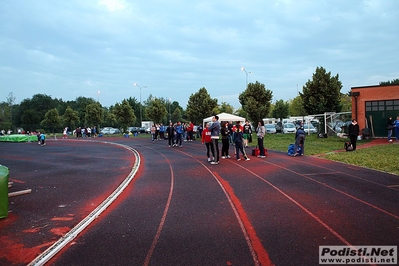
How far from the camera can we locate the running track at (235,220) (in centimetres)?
406

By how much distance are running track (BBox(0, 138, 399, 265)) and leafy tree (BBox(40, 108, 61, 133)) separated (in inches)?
2717

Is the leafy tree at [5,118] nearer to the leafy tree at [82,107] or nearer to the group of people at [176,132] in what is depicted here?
the leafy tree at [82,107]

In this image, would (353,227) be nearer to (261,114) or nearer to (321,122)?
A: (321,122)

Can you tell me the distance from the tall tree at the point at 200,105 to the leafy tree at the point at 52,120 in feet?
137

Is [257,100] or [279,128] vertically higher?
[257,100]

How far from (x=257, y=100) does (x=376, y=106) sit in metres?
14.8

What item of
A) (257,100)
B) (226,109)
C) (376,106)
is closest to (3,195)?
(376,106)

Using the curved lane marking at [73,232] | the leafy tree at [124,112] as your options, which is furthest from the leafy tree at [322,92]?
the leafy tree at [124,112]

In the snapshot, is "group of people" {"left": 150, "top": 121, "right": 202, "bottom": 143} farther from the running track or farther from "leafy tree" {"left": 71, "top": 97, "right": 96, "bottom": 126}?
"leafy tree" {"left": 71, "top": 97, "right": 96, "bottom": 126}

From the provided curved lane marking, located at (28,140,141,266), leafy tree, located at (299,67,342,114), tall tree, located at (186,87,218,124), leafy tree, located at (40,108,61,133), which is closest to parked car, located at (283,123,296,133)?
leafy tree, located at (299,67,342,114)

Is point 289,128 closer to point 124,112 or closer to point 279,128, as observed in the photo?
point 279,128

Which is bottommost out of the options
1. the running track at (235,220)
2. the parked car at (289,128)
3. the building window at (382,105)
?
the running track at (235,220)

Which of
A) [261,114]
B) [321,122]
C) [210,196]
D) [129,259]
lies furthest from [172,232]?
[261,114]

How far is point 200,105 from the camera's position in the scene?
4250 centimetres
